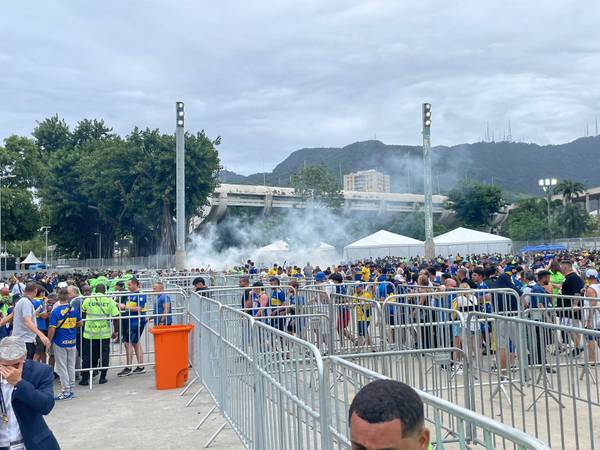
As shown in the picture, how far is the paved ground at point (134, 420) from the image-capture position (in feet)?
23.6

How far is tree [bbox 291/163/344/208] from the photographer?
67.5 meters

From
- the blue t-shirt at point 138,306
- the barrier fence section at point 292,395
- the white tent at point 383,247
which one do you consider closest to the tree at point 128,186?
the white tent at point 383,247

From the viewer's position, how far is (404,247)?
138 ft

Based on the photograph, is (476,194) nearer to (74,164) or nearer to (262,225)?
(262,225)

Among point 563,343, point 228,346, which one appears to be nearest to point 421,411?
point 228,346

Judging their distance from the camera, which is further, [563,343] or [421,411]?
[563,343]

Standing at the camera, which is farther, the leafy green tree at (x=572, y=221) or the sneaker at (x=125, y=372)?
the leafy green tree at (x=572, y=221)

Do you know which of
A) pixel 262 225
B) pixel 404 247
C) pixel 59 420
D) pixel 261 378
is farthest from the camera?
pixel 262 225

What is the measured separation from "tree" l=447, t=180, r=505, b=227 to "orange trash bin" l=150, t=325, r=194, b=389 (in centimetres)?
8301

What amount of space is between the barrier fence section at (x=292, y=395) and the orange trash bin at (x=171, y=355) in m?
1.85

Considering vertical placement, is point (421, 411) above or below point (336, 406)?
A: above

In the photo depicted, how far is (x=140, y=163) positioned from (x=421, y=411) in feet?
179

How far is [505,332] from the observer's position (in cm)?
675

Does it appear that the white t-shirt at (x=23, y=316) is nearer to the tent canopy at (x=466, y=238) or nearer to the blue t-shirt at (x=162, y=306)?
the blue t-shirt at (x=162, y=306)
